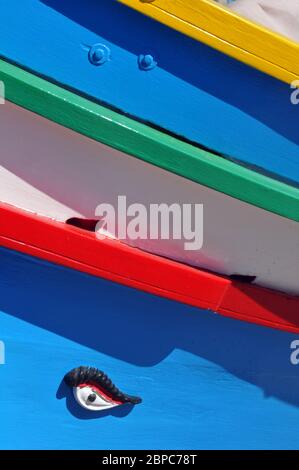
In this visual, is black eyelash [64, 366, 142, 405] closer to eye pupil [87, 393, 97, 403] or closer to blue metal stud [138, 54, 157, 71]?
eye pupil [87, 393, 97, 403]

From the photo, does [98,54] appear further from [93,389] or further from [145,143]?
[93,389]

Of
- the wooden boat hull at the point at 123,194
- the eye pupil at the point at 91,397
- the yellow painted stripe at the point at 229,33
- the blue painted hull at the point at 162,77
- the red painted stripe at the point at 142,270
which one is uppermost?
the yellow painted stripe at the point at 229,33

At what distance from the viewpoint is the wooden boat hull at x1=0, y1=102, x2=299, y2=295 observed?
167 centimetres

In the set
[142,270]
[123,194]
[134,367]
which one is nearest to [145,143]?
[123,194]

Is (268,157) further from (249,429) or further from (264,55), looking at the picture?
(249,429)

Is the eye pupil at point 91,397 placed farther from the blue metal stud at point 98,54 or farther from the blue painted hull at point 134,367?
the blue metal stud at point 98,54

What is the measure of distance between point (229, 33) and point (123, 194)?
44 cm

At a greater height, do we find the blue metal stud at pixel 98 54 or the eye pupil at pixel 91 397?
the blue metal stud at pixel 98 54

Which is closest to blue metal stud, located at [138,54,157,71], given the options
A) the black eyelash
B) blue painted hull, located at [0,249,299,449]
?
blue painted hull, located at [0,249,299,449]

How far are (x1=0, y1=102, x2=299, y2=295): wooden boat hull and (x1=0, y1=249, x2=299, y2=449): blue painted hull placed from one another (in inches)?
5.3

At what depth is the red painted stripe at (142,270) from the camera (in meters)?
1.67

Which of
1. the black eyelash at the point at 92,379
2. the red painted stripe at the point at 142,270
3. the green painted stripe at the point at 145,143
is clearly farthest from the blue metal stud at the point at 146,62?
the black eyelash at the point at 92,379

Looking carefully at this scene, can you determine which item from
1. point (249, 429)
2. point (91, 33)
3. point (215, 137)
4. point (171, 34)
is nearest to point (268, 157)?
point (215, 137)
